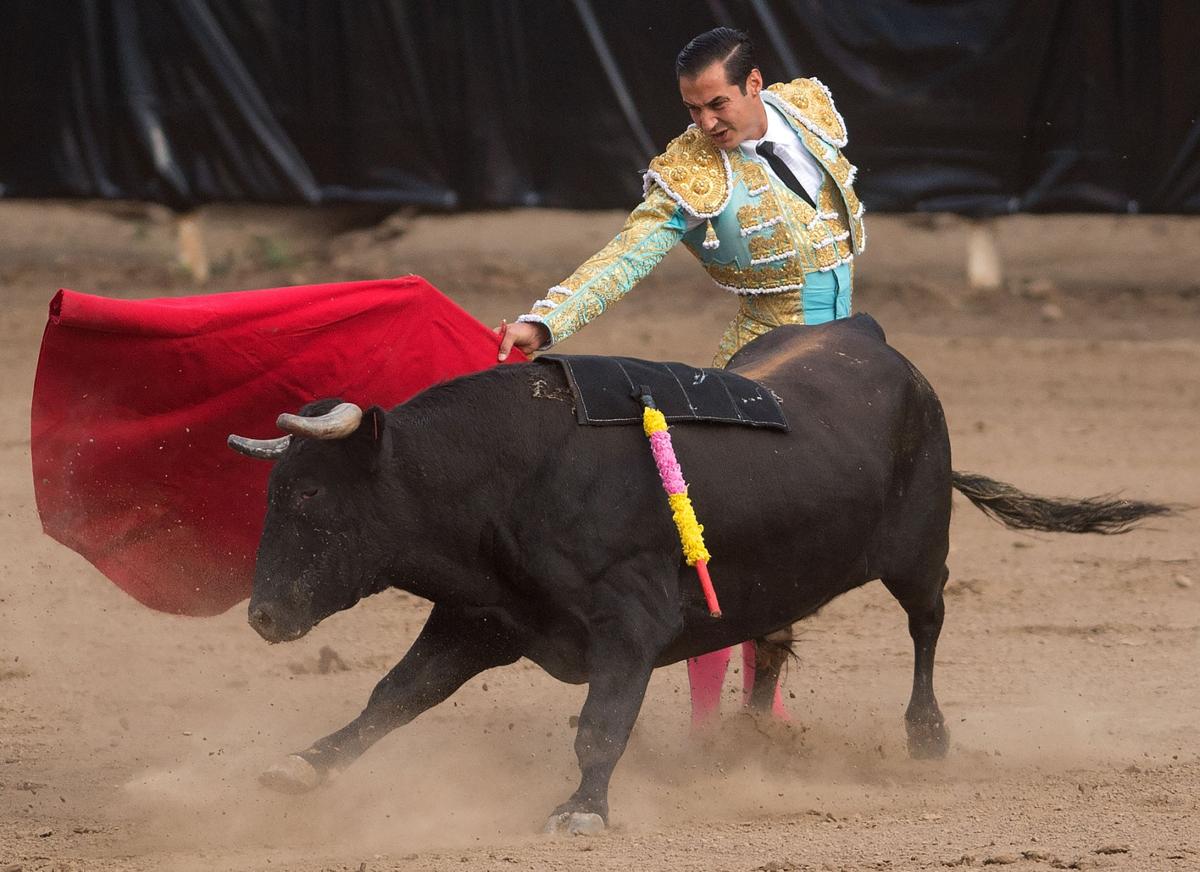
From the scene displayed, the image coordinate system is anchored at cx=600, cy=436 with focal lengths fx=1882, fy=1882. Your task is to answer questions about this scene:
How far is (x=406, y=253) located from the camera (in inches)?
411

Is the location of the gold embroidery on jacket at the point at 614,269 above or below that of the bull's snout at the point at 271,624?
above

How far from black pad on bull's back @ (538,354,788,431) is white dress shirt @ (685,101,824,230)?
70 cm

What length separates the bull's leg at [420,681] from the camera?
13.7 feet

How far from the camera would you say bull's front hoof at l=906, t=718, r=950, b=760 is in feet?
15.6

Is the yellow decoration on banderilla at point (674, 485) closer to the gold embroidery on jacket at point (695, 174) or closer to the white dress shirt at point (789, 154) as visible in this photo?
the gold embroidery on jacket at point (695, 174)

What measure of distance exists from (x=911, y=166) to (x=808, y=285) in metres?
5.08

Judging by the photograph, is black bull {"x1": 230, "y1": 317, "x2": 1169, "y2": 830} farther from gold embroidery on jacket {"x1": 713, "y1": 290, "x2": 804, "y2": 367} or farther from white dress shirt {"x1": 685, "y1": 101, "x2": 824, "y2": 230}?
white dress shirt {"x1": 685, "y1": 101, "x2": 824, "y2": 230}

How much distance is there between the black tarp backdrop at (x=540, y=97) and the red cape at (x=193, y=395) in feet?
17.6

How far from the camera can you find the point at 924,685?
4.79 meters

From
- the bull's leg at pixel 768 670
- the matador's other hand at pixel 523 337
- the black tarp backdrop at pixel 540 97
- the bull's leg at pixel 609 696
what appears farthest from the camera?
the black tarp backdrop at pixel 540 97

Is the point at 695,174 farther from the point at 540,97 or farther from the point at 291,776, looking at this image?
the point at 540,97

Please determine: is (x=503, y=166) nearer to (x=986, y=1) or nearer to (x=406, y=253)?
(x=406, y=253)

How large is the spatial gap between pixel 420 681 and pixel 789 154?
5.32 ft

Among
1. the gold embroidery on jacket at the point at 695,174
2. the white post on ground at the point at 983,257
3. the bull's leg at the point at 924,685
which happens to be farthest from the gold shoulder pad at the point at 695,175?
the white post on ground at the point at 983,257
